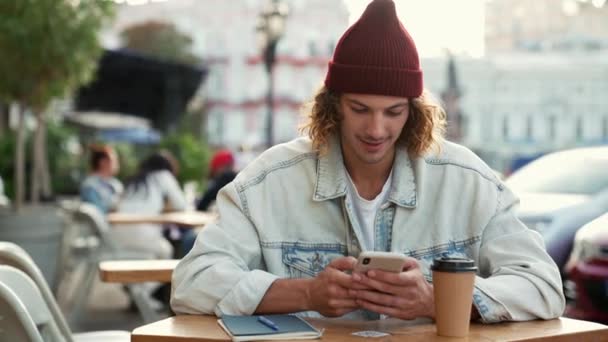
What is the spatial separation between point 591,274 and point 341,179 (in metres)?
3.78

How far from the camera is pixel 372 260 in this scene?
7.03 ft

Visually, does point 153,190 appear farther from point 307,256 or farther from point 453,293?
point 453,293

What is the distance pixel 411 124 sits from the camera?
8.71 feet

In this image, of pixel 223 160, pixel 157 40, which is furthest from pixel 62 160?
pixel 157 40

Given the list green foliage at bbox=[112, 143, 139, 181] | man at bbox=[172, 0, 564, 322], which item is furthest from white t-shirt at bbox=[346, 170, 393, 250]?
green foliage at bbox=[112, 143, 139, 181]

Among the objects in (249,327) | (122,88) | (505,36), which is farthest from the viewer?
(505,36)

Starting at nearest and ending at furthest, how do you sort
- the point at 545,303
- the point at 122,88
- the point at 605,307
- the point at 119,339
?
the point at 545,303, the point at 119,339, the point at 605,307, the point at 122,88

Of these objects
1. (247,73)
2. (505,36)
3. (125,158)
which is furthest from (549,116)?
(125,158)

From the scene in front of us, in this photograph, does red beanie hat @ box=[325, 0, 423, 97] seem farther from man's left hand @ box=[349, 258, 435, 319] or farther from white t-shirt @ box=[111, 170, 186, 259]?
white t-shirt @ box=[111, 170, 186, 259]

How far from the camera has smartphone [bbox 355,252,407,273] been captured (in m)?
2.11

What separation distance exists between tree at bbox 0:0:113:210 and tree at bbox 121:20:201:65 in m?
50.8

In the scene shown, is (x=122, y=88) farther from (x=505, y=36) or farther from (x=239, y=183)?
(x=505, y=36)

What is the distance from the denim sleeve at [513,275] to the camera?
2.29 m

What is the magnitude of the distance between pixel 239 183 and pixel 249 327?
0.54m
